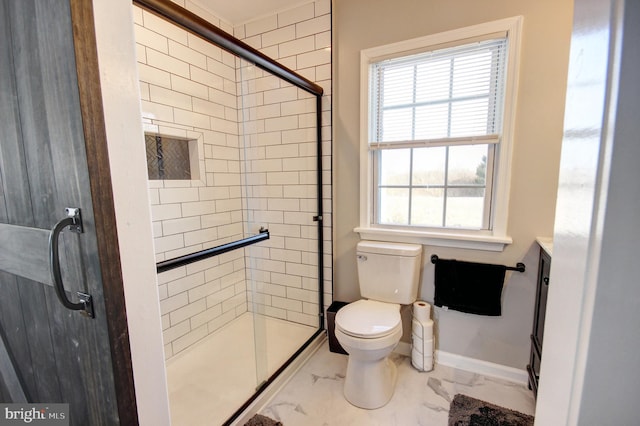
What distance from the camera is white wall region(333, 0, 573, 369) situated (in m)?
1.45

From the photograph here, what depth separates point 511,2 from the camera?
148 cm

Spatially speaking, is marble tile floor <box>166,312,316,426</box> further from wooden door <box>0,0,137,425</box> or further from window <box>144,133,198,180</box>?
window <box>144,133,198,180</box>

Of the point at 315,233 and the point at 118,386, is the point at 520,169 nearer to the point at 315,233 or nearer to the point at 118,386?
the point at 315,233

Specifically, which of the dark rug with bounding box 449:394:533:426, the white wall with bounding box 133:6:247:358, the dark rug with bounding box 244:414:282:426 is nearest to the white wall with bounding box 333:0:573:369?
the dark rug with bounding box 449:394:533:426

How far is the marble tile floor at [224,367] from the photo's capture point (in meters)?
1.52

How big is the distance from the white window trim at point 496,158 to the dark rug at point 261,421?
47.2 inches

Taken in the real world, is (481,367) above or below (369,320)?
below

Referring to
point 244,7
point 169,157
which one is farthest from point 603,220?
point 244,7

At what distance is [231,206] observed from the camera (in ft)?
7.25

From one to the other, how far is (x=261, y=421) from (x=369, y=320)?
2.50ft

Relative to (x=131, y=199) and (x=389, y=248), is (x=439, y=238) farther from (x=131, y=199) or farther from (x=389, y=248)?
(x=131, y=199)

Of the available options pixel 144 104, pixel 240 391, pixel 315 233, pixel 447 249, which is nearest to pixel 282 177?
pixel 315 233

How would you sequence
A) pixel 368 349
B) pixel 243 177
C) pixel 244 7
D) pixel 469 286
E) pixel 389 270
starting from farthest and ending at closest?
pixel 243 177, pixel 244 7, pixel 389 270, pixel 469 286, pixel 368 349

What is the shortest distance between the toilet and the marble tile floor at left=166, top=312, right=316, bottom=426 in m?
0.56
